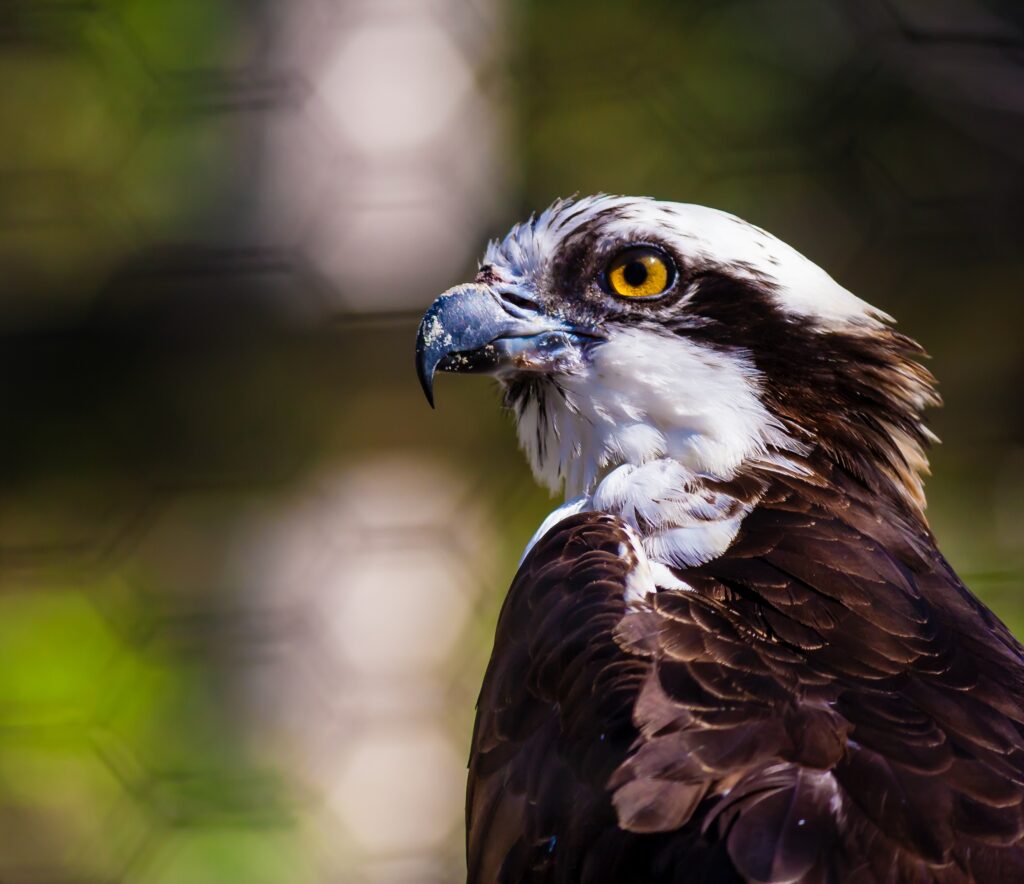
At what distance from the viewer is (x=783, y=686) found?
3.43 ft

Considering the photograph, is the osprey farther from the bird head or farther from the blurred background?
the blurred background

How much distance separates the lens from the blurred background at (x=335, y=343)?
249 cm

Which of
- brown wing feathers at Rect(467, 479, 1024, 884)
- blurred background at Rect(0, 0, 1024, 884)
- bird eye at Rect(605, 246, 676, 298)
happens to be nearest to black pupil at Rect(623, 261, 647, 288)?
bird eye at Rect(605, 246, 676, 298)

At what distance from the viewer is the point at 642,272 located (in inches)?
55.6

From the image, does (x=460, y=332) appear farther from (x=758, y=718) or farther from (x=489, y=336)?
(x=758, y=718)

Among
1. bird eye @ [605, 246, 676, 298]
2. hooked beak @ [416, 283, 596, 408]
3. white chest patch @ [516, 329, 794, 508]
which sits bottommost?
white chest patch @ [516, 329, 794, 508]

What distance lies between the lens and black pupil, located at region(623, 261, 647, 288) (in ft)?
4.64

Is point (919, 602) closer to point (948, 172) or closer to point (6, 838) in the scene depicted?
point (948, 172)

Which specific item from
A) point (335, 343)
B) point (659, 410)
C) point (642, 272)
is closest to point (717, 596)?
point (659, 410)

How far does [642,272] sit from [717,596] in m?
0.40

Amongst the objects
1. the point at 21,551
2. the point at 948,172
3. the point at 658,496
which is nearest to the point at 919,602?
the point at 658,496

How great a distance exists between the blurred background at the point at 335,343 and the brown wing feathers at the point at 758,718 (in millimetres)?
1342

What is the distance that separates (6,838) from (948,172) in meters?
2.27

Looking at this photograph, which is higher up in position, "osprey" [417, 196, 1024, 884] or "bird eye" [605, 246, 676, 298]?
"bird eye" [605, 246, 676, 298]
